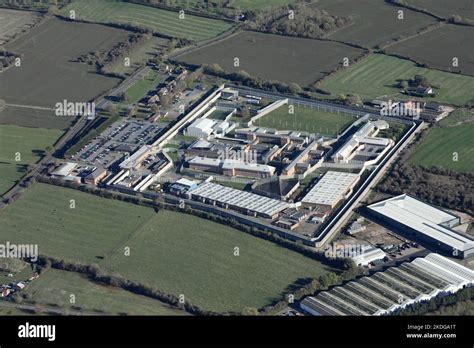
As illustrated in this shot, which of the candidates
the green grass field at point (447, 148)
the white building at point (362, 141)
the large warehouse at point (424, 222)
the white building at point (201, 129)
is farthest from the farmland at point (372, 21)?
the large warehouse at point (424, 222)

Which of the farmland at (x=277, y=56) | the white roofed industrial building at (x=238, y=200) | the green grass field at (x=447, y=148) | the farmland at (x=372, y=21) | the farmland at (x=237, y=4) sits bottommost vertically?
the white roofed industrial building at (x=238, y=200)

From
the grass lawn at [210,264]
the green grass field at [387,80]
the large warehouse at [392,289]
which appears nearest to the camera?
the large warehouse at [392,289]

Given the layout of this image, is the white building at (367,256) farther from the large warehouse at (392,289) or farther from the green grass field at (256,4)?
the green grass field at (256,4)

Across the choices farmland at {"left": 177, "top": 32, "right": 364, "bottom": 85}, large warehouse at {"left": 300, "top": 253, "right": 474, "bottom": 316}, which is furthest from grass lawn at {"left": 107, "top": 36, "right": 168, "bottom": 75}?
large warehouse at {"left": 300, "top": 253, "right": 474, "bottom": 316}

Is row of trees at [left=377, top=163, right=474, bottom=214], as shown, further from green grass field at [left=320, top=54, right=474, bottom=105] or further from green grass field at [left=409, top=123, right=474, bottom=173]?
green grass field at [left=320, top=54, right=474, bottom=105]

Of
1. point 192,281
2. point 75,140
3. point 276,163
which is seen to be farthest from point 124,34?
point 192,281

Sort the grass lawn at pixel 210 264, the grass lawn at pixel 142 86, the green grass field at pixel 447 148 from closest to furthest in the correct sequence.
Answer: the grass lawn at pixel 210 264, the green grass field at pixel 447 148, the grass lawn at pixel 142 86

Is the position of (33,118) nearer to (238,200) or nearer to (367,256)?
(238,200)
